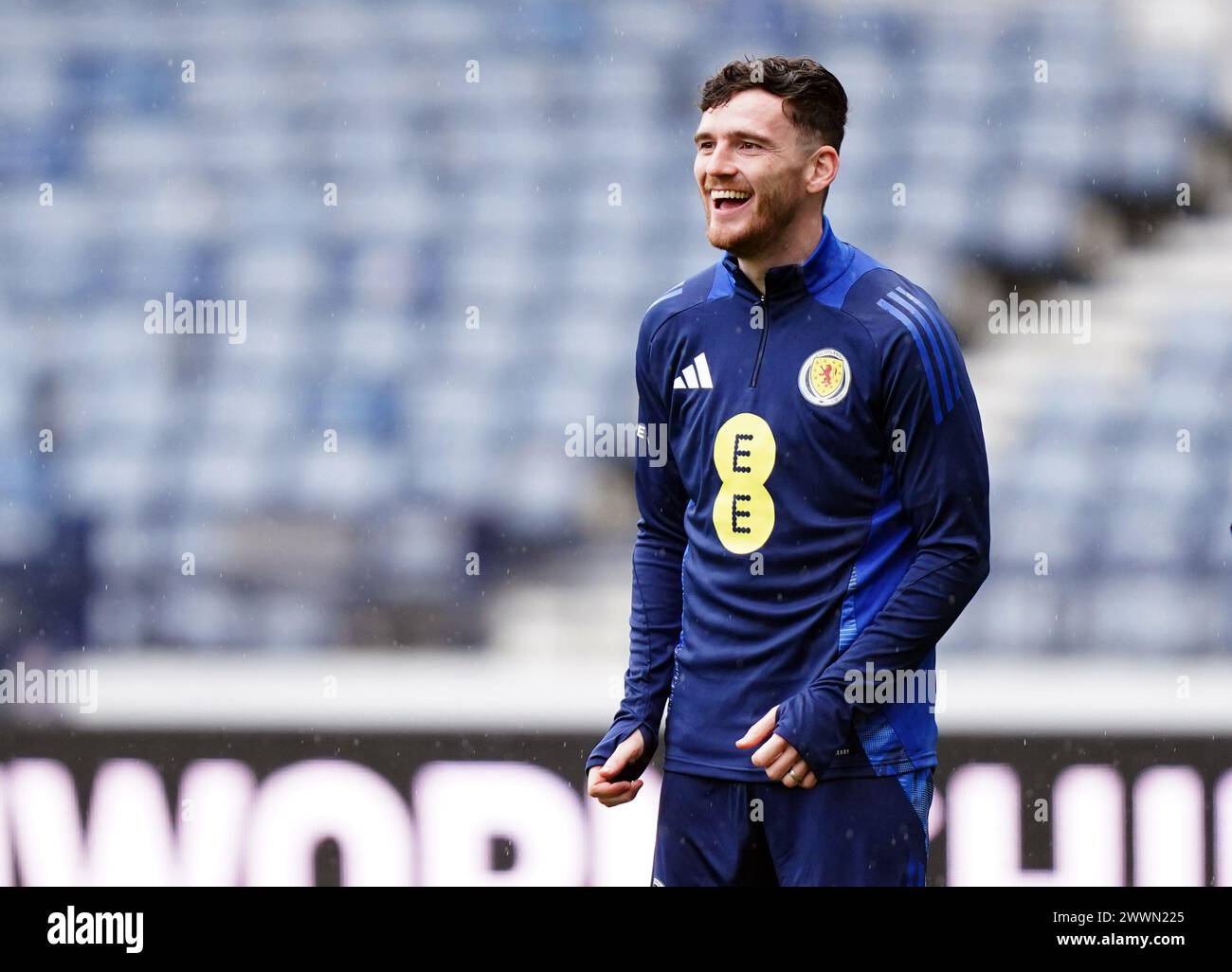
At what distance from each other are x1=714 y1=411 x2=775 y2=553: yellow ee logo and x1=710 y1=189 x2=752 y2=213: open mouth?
26 cm

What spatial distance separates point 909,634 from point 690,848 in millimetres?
405

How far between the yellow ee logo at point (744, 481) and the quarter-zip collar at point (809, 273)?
178mm

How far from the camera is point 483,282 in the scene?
5031mm

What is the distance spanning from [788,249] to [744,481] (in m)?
0.31

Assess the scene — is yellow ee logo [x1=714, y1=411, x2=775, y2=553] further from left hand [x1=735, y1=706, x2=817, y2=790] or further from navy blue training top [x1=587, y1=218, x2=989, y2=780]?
left hand [x1=735, y1=706, x2=817, y2=790]

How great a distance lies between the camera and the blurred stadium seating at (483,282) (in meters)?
4.69

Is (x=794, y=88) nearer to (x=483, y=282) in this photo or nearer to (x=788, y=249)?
(x=788, y=249)

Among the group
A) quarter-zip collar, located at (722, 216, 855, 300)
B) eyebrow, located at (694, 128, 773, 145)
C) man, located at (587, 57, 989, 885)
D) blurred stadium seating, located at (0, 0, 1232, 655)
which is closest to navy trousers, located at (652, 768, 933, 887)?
man, located at (587, 57, 989, 885)

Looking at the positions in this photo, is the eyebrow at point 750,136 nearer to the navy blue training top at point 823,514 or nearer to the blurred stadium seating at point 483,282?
the navy blue training top at point 823,514

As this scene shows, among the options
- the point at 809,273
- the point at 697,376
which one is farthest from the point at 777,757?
the point at 809,273

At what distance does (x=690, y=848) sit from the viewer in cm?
207

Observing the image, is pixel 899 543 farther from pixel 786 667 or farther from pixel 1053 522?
pixel 1053 522

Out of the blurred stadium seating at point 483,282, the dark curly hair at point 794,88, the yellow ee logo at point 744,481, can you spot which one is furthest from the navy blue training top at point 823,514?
the blurred stadium seating at point 483,282
